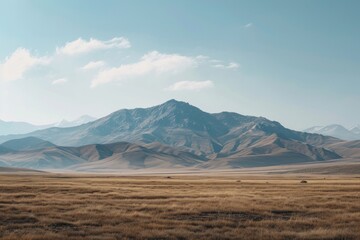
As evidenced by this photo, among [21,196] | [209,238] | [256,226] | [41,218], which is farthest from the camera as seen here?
[21,196]

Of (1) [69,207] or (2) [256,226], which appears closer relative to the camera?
(2) [256,226]

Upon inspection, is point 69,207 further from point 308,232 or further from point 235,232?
point 308,232

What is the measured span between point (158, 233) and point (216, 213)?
32.7 feet

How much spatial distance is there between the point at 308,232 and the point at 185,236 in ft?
25.4

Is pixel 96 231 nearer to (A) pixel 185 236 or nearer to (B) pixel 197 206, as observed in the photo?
(A) pixel 185 236

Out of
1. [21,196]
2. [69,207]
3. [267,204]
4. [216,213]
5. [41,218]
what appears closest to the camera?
[41,218]

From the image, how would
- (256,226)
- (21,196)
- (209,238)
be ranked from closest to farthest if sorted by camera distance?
(209,238) → (256,226) → (21,196)

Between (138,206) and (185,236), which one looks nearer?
(185,236)

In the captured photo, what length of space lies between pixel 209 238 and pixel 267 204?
16484 millimetres

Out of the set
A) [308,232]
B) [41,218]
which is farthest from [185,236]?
[41,218]

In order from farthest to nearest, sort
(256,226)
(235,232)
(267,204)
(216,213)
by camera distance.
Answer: (267,204) < (216,213) < (256,226) < (235,232)

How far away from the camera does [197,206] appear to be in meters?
36.4

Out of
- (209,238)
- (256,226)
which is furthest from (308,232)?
(209,238)

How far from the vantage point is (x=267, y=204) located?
38500mm
